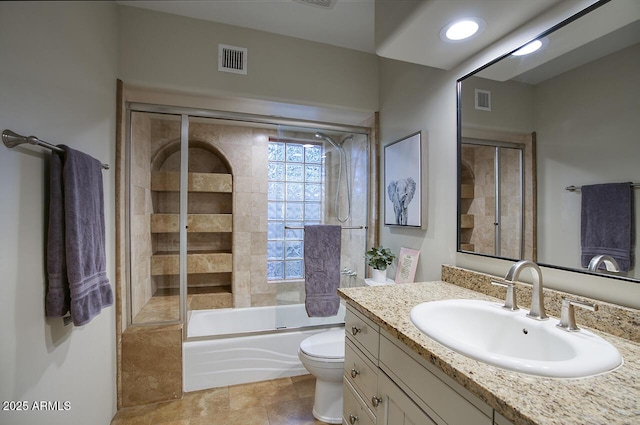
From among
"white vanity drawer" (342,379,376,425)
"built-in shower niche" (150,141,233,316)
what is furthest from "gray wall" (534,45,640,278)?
"built-in shower niche" (150,141,233,316)

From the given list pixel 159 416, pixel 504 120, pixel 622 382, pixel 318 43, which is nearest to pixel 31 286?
pixel 159 416

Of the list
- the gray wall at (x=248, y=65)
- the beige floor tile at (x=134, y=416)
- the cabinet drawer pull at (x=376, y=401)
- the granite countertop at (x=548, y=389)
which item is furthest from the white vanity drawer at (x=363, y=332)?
the gray wall at (x=248, y=65)

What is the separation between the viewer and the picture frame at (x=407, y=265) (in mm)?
1730

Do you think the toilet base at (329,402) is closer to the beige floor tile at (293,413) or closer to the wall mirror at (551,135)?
the beige floor tile at (293,413)

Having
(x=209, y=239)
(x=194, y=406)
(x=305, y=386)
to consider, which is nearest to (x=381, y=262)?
(x=305, y=386)

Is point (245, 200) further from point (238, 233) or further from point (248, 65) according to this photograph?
point (248, 65)

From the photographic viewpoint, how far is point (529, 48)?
107cm

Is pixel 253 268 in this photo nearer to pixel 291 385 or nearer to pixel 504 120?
pixel 291 385

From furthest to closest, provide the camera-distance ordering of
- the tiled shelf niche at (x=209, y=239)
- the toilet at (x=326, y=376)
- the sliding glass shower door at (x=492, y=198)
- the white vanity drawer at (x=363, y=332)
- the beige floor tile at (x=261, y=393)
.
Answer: the tiled shelf niche at (x=209, y=239), the beige floor tile at (x=261, y=393), the toilet at (x=326, y=376), the sliding glass shower door at (x=492, y=198), the white vanity drawer at (x=363, y=332)

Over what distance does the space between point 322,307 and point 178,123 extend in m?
1.76

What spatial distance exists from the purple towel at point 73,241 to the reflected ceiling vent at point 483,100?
5.49 feet

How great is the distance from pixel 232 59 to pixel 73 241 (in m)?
1.47

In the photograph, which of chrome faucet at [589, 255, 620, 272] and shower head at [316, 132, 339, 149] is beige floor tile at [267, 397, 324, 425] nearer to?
chrome faucet at [589, 255, 620, 272]

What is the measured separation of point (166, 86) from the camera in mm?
1720
